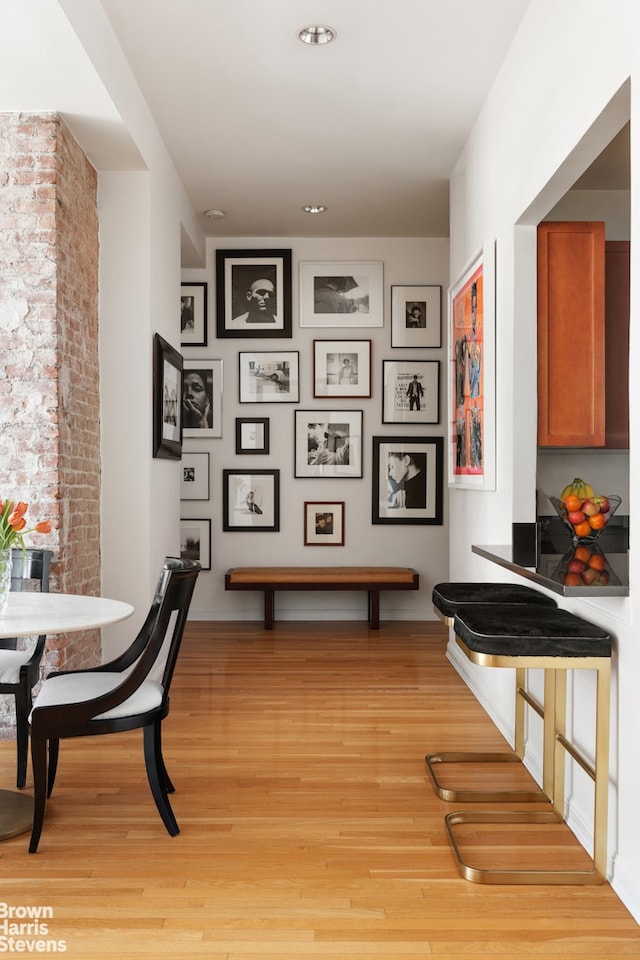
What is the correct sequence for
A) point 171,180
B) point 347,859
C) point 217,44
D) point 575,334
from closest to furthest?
1. point 347,859
2. point 575,334
3. point 217,44
4. point 171,180

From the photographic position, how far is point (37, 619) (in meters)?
2.50

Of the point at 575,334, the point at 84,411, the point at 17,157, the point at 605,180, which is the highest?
the point at 605,180

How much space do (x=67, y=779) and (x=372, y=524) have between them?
384 centimetres

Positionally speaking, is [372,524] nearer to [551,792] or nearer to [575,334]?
[575,334]

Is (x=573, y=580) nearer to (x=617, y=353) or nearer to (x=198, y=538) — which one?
(x=617, y=353)

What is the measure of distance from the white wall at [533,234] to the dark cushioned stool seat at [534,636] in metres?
0.07

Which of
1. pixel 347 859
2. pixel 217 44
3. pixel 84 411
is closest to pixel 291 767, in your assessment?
pixel 347 859

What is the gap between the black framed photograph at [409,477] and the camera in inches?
259

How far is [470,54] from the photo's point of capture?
3.75 meters

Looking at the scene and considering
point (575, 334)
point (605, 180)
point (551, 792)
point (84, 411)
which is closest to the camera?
point (551, 792)

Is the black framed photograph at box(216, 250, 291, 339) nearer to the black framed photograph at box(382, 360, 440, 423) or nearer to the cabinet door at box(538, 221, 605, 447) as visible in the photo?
the black framed photograph at box(382, 360, 440, 423)

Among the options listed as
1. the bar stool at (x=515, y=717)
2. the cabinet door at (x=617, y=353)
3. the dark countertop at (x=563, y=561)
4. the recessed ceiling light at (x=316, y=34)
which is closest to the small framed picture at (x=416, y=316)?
the cabinet door at (x=617, y=353)

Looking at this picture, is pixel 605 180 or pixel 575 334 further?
pixel 605 180

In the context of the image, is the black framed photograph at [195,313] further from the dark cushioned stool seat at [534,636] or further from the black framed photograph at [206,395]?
the dark cushioned stool seat at [534,636]
